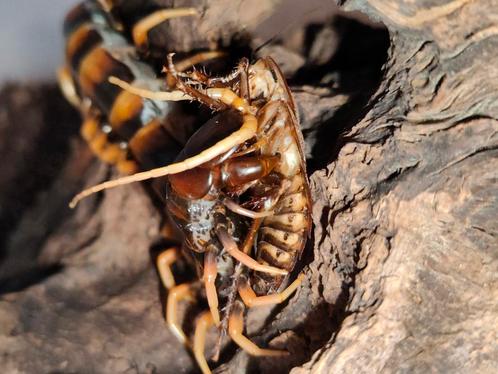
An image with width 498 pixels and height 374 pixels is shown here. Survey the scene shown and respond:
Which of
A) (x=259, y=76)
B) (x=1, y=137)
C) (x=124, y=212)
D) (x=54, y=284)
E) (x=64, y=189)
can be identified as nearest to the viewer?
(x=259, y=76)

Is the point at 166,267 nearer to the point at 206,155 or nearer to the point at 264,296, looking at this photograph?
the point at 264,296

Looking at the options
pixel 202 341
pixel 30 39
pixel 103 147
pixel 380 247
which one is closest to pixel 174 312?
pixel 202 341

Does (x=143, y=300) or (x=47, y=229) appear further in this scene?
(x=47, y=229)

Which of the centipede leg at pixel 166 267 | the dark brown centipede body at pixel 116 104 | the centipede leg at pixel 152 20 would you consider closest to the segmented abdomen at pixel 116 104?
the dark brown centipede body at pixel 116 104

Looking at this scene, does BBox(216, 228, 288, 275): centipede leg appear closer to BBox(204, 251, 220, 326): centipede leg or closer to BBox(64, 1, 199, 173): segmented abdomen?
BBox(204, 251, 220, 326): centipede leg

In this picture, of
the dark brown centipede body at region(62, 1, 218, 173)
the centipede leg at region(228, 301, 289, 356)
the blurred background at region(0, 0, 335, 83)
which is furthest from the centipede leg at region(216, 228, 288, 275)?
the blurred background at region(0, 0, 335, 83)

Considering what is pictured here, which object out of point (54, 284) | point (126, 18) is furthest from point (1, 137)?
point (54, 284)

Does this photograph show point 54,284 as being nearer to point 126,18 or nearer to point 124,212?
point 124,212
